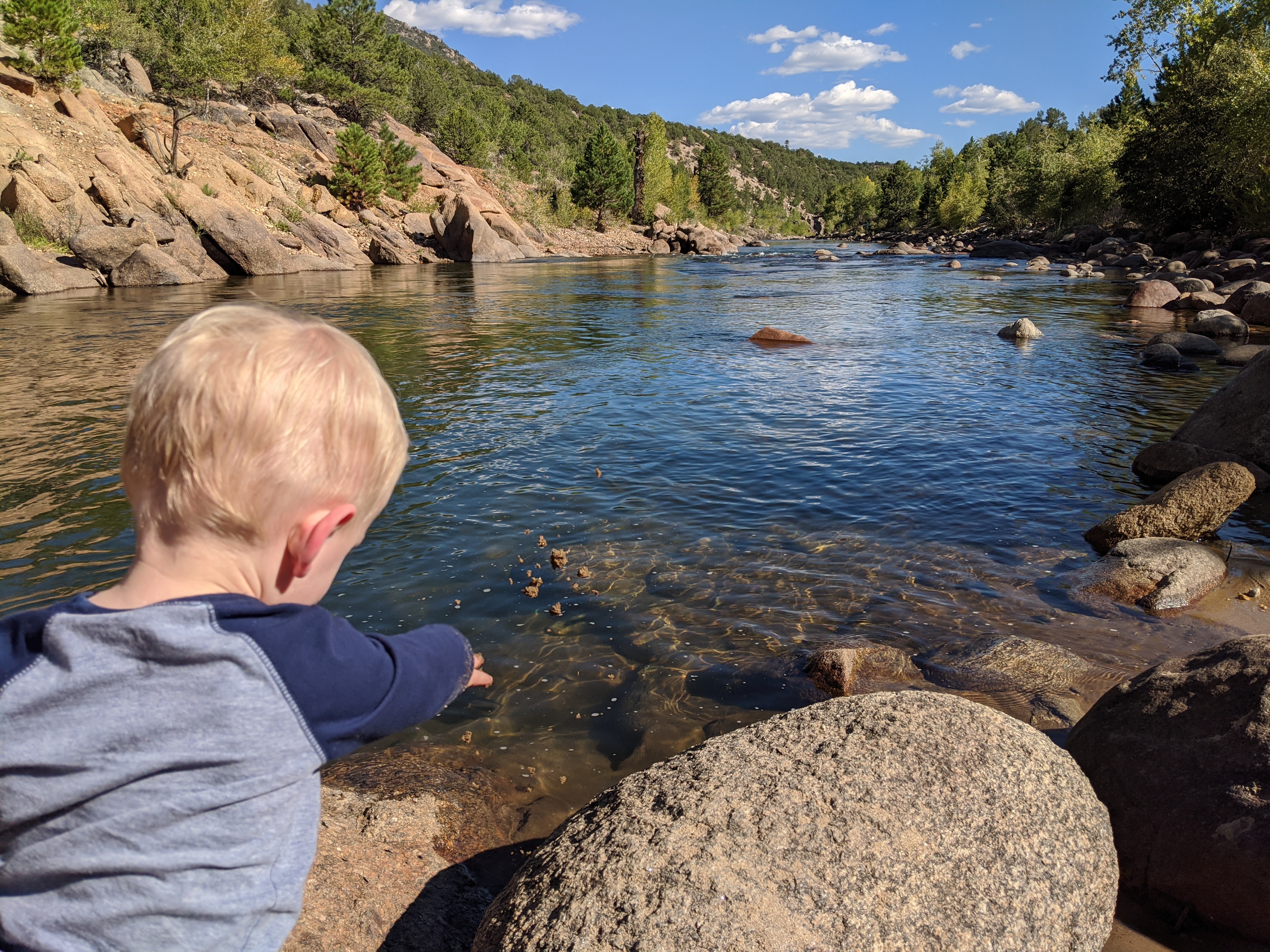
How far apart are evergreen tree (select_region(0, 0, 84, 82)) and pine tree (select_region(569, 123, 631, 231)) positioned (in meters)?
49.3

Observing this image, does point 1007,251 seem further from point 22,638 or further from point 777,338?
point 22,638

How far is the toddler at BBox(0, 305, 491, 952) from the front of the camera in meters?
1.31

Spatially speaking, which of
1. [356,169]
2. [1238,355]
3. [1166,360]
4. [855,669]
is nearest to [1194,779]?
[855,669]

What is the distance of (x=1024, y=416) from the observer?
37.9 feet

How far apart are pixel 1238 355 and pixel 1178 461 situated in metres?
9.59

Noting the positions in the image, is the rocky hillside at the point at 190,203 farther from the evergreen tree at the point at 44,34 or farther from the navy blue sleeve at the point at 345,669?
the navy blue sleeve at the point at 345,669

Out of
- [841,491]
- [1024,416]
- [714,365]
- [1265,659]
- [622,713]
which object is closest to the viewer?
[1265,659]

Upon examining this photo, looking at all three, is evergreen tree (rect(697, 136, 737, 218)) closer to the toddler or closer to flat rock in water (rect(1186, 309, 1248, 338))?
flat rock in water (rect(1186, 309, 1248, 338))

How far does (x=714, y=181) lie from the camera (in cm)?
11175

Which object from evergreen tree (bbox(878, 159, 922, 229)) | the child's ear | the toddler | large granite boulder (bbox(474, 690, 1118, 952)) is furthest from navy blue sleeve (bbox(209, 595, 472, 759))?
evergreen tree (bbox(878, 159, 922, 229))

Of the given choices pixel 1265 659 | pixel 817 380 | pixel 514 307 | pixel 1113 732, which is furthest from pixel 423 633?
pixel 514 307

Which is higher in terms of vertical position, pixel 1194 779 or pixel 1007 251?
pixel 1007 251

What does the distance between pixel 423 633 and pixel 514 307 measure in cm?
2359

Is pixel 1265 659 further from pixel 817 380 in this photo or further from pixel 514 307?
pixel 514 307
